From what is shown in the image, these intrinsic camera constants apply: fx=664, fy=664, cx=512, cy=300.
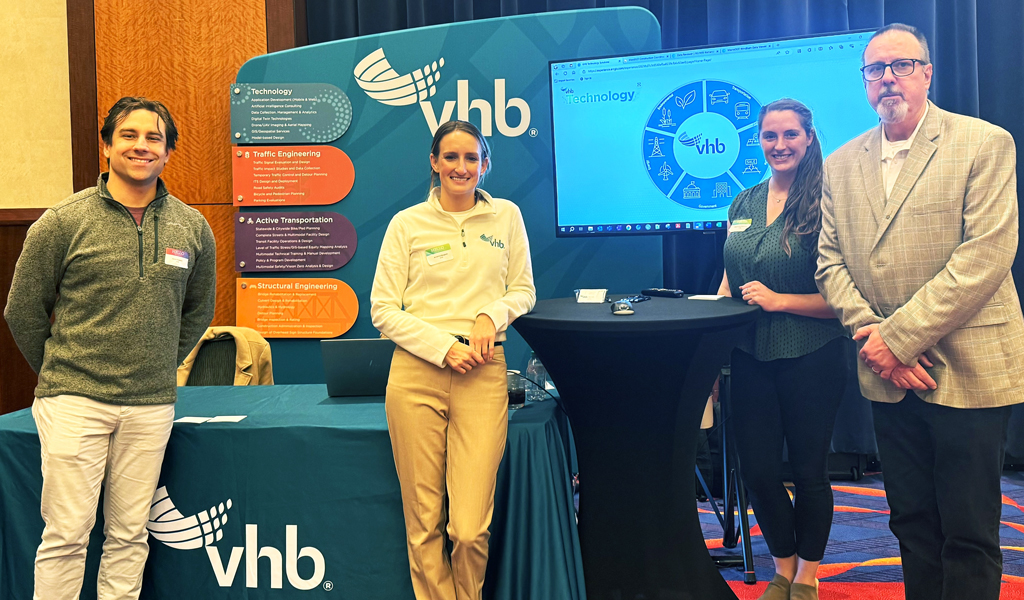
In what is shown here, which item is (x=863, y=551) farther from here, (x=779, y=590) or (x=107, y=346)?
(x=107, y=346)

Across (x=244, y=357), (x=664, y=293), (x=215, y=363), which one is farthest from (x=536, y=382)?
(x=215, y=363)

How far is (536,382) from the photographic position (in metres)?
2.26

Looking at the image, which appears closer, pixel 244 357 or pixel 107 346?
pixel 107 346

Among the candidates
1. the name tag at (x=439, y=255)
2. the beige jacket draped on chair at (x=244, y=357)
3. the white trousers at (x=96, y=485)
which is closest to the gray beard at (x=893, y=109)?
the name tag at (x=439, y=255)

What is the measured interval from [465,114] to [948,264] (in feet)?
7.62

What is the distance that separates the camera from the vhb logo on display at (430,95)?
10.7 feet

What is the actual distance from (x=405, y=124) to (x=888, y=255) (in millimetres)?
2396

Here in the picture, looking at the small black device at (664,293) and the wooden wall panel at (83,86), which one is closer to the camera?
the small black device at (664,293)

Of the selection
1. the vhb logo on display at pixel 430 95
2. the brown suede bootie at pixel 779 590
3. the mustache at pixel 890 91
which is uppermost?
the vhb logo on display at pixel 430 95

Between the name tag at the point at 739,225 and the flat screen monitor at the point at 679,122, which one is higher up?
the flat screen monitor at the point at 679,122

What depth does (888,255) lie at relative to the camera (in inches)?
63.8

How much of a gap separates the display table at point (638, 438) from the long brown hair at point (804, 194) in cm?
31

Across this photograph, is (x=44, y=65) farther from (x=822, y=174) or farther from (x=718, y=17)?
(x=822, y=174)

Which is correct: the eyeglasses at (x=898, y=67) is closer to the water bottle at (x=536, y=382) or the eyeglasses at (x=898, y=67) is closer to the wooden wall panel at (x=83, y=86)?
the water bottle at (x=536, y=382)
